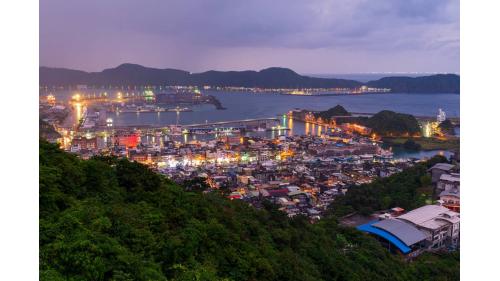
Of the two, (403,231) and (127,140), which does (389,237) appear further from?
(127,140)

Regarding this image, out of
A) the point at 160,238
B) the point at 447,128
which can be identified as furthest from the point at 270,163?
the point at 447,128

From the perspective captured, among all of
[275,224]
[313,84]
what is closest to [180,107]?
[313,84]

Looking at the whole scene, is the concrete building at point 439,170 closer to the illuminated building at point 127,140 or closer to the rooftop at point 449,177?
the rooftop at point 449,177

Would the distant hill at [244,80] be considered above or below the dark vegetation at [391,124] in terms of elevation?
above

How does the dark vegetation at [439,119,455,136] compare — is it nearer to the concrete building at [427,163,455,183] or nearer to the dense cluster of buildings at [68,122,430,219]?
the dense cluster of buildings at [68,122,430,219]

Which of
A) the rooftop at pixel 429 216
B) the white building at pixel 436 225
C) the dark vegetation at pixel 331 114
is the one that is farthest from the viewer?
the dark vegetation at pixel 331 114

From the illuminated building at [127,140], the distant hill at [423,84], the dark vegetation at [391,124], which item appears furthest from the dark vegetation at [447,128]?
the distant hill at [423,84]
